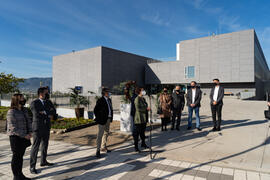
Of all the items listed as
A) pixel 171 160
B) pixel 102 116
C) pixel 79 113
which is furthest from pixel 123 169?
pixel 79 113

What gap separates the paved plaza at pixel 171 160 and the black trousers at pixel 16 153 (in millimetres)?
364

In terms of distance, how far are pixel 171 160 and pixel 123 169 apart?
1174 millimetres

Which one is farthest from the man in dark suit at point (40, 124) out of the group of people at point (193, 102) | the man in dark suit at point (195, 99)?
the man in dark suit at point (195, 99)

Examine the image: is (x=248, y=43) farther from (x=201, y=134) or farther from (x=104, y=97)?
(x=104, y=97)

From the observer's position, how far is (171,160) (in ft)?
13.1

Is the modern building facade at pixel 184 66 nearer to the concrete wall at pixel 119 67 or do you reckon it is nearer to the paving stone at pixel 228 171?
the concrete wall at pixel 119 67

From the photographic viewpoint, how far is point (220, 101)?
6.25 m

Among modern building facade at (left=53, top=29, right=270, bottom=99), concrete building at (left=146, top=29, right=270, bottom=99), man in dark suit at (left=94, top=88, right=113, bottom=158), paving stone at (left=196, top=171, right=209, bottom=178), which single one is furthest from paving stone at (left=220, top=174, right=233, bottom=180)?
concrete building at (left=146, top=29, right=270, bottom=99)

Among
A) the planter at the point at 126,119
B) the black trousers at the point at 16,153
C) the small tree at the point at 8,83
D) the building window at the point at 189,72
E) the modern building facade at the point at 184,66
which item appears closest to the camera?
the black trousers at the point at 16,153

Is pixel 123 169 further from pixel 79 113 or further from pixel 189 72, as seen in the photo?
pixel 189 72

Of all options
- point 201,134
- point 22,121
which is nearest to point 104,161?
point 22,121

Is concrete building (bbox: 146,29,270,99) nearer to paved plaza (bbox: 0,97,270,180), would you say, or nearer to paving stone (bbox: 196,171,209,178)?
paved plaza (bbox: 0,97,270,180)

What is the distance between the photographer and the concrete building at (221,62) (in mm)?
32438

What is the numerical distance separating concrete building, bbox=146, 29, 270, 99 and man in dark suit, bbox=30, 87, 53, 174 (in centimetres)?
3665
